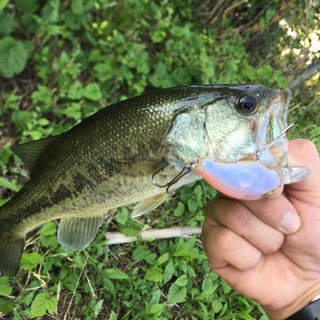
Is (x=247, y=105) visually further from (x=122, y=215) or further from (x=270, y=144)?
(x=122, y=215)

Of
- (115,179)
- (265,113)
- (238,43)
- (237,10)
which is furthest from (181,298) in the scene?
(237,10)

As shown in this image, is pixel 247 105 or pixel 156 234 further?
pixel 156 234

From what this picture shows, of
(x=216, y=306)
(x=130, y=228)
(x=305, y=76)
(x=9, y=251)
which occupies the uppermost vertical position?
(x=305, y=76)

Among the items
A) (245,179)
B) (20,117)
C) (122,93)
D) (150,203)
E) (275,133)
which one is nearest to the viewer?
(245,179)

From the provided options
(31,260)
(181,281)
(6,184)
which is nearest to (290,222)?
(181,281)

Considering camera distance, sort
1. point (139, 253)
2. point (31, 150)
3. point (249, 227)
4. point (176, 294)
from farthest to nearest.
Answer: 1. point (139, 253)
2. point (176, 294)
3. point (31, 150)
4. point (249, 227)

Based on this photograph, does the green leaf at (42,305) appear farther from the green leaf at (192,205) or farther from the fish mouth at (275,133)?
the fish mouth at (275,133)

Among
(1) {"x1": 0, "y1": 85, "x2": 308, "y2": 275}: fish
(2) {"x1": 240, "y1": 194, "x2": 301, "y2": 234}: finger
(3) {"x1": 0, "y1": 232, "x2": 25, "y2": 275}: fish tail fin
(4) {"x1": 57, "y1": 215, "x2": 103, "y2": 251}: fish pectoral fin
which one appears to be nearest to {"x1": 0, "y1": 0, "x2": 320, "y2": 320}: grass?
(3) {"x1": 0, "y1": 232, "x2": 25, "y2": 275}: fish tail fin

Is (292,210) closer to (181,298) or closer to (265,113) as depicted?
(265,113)

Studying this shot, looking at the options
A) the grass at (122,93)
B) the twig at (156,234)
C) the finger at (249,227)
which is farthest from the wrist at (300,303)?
the twig at (156,234)
